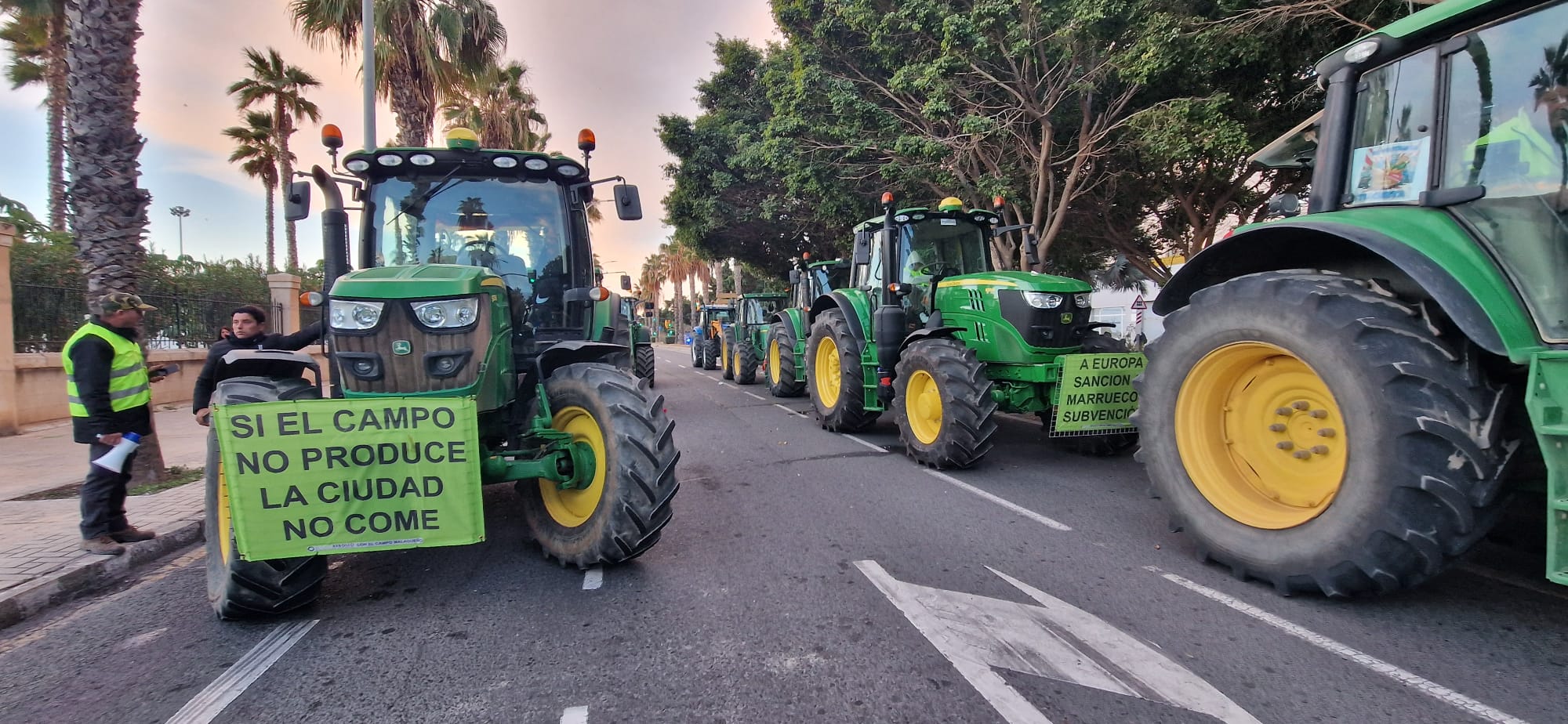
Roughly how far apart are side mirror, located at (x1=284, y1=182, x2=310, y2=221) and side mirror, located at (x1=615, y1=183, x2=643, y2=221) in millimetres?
2123

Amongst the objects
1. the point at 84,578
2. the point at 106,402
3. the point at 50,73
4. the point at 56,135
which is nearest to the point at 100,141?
the point at 106,402

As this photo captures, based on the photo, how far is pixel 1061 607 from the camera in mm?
3432

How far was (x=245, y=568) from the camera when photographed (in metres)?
3.18

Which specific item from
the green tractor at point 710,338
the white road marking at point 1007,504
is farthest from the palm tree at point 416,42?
the white road marking at point 1007,504

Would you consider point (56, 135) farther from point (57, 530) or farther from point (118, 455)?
point (118, 455)

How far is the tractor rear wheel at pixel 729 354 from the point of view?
60.2ft

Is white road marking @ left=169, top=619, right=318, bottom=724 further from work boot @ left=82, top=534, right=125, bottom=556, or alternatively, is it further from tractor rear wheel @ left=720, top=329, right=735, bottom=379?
tractor rear wheel @ left=720, top=329, right=735, bottom=379

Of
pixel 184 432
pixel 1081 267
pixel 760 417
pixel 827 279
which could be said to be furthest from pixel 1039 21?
pixel 184 432

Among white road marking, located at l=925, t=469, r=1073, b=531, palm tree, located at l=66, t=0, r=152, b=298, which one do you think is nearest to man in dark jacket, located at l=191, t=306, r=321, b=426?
palm tree, located at l=66, t=0, r=152, b=298

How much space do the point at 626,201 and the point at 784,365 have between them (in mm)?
7517

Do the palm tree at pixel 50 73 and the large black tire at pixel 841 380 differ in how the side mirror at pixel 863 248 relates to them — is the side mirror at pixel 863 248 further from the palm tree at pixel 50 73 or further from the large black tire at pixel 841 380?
the palm tree at pixel 50 73

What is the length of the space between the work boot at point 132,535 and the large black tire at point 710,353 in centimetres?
1845

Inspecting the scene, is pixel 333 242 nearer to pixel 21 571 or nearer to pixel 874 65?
pixel 21 571

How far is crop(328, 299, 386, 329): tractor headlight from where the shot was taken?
3582mm
